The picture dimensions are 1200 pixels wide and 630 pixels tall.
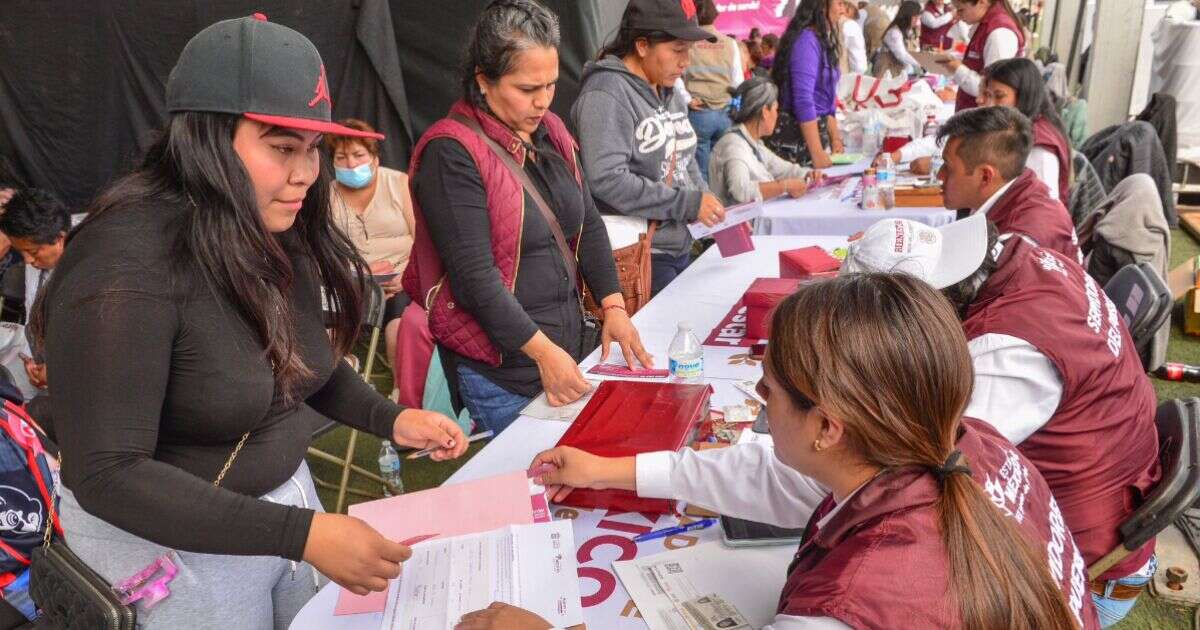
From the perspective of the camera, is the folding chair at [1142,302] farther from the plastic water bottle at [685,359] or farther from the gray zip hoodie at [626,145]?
the gray zip hoodie at [626,145]

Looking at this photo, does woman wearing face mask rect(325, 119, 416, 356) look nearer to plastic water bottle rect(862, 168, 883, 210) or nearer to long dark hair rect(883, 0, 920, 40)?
plastic water bottle rect(862, 168, 883, 210)

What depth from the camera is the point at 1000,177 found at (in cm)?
270

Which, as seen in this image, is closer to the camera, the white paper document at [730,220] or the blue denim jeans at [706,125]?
the white paper document at [730,220]

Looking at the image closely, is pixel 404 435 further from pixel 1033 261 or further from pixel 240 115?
pixel 1033 261

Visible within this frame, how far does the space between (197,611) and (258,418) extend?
34cm

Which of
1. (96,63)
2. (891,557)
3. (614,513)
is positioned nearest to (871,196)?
(614,513)

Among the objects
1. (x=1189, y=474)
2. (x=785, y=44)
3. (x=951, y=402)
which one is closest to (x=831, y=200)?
(x=785, y=44)

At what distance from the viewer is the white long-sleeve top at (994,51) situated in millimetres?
5086

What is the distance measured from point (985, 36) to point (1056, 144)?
223 centimetres

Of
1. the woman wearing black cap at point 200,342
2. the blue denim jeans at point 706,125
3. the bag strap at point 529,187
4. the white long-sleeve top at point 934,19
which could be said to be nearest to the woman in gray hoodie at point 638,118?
the bag strap at point 529,187

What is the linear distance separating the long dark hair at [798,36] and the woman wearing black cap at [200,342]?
13.5 ft

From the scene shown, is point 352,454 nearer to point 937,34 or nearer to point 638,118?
point 638,118

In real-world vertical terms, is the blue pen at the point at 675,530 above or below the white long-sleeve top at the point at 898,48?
below

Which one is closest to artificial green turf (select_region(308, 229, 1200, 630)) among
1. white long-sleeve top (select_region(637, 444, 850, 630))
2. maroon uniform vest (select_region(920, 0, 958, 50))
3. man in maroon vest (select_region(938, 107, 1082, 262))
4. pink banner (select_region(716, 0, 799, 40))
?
man in maroon vest (select_region(938, 107, 1082, 262))
